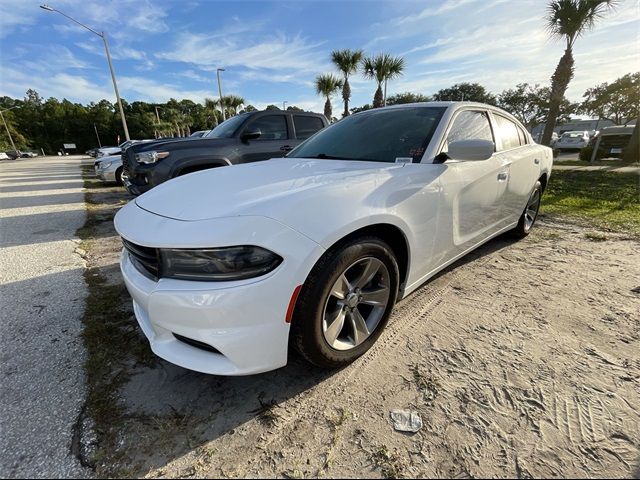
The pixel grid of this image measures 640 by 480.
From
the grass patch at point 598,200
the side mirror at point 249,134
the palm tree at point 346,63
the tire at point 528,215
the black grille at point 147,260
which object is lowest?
the grass patch at point 598,200

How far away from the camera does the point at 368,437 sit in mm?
1539

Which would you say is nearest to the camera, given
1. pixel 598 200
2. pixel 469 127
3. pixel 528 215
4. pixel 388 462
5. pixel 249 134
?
pixel 388 462

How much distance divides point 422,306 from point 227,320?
1.73 meters

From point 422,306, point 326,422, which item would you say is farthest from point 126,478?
point 422,306

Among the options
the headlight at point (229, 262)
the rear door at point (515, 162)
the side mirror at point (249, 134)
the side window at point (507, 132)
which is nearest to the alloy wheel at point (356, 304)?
the headlight at point (229, 262)

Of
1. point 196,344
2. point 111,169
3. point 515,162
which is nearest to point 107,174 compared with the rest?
point 111,169

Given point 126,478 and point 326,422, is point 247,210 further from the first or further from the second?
point 126,478

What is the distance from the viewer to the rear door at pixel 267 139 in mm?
5584

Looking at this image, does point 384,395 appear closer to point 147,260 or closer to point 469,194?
point 147,260

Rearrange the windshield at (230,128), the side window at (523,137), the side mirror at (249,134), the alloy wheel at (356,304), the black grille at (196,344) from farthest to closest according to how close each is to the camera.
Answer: the windshield at (230,128) → the side mirror at (249,134) → the side window at (523,137) → the alloy wheel at (356,304) → the black grille at (196,344)

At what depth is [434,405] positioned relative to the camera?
5.60 ft

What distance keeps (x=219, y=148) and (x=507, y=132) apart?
4.14m

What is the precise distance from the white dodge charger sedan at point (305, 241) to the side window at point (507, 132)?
0.70 metres

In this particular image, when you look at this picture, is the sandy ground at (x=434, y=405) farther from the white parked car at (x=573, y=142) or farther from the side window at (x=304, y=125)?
the white parked car at (x=573, y=142)
